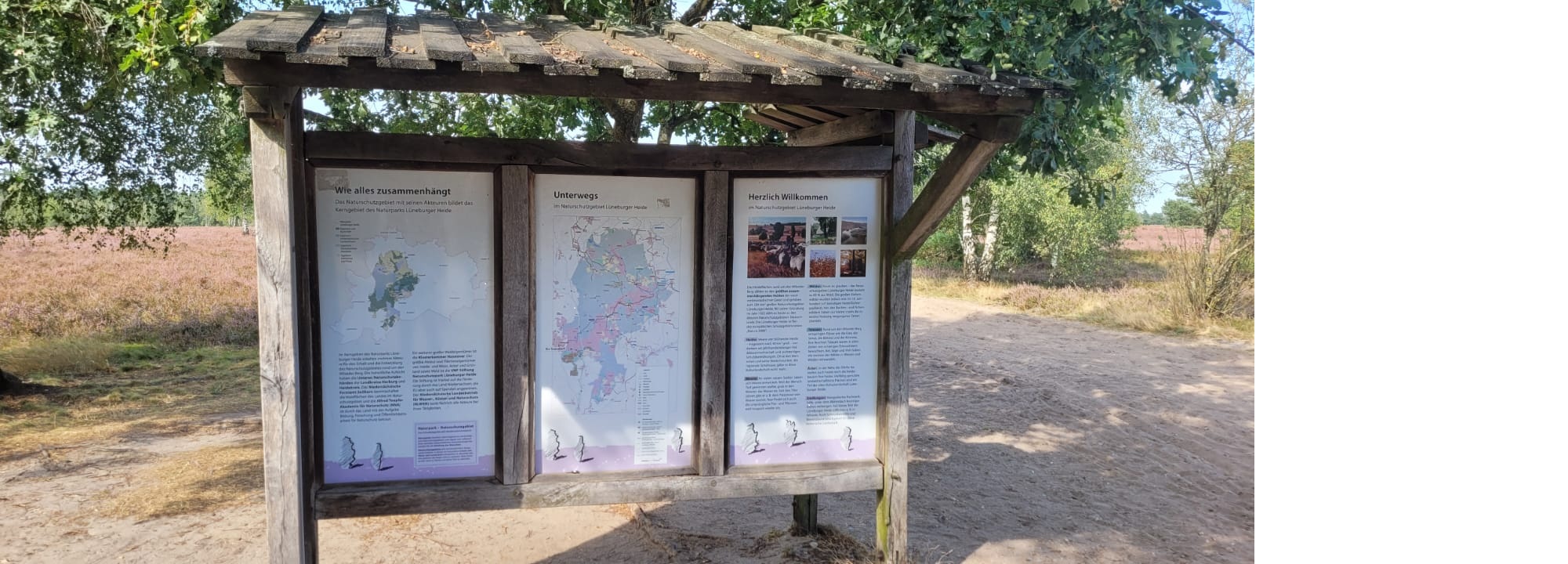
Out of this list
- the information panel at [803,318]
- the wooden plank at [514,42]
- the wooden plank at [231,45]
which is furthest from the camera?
the information panel at [803,318]

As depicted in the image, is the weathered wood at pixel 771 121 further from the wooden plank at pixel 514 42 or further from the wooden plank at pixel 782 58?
the wooden plank at pixel 514 42

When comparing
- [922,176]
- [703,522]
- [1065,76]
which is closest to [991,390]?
[922,176]

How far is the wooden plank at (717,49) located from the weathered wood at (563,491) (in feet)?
6.39

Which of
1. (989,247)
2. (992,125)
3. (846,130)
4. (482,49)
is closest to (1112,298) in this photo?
(989,247)

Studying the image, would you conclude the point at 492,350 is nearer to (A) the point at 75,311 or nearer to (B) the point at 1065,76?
(B) the point at 1065,76

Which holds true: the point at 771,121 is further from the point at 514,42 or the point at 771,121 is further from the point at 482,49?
the point at 482,49

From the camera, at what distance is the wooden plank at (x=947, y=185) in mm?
3742

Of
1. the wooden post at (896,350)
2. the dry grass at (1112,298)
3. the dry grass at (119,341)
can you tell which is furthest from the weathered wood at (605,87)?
the dry grass at (1112,298)

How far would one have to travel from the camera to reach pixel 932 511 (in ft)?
21.1

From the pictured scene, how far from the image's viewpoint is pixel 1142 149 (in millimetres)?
20156

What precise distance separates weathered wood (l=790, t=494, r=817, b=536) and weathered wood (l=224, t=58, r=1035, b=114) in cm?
287

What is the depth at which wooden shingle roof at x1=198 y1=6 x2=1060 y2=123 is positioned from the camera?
2863 millimetres

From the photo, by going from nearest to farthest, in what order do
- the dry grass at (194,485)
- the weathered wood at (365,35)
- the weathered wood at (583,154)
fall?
the weathered wood at (365,35) → the weathered wood at (583,154) → the dry grass at (194,485)

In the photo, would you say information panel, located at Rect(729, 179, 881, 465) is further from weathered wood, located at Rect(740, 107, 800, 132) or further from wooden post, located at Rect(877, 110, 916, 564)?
weathered wood, located at Rect(740, 107, 800, 132)
